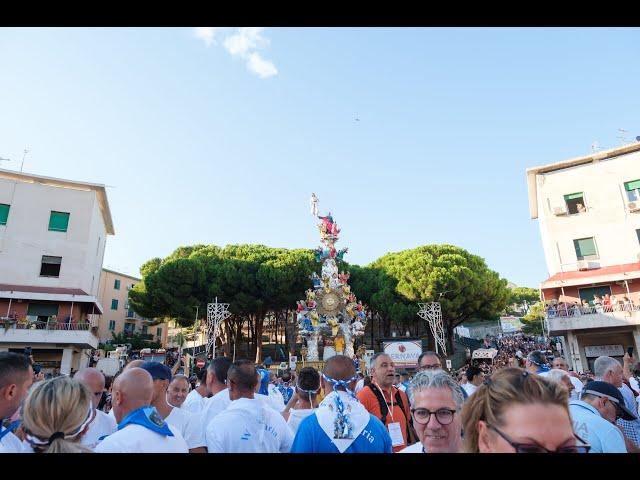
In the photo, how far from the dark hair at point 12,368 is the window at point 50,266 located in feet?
91.5

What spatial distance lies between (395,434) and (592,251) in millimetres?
25272

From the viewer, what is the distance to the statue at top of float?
29.3m

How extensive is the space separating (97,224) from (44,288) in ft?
21.3

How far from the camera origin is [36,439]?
2.19 metres

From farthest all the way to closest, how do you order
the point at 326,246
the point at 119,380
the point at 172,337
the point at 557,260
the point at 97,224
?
1. the point at 172,337
2. the point at 326,246
3. the point at 97,224
4. the point at 557,260
5. the point at 119,380

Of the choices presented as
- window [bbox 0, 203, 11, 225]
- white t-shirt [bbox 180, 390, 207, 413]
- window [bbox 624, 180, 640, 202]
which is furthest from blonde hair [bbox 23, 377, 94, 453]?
window [bbox 0, 203, 11, 225]

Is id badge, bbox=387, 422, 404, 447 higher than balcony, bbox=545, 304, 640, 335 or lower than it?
lower

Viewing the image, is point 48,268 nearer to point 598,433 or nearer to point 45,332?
point 45,332

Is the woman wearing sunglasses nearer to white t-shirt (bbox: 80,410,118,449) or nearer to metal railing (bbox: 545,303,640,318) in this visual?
white t-shirt (bbox: 80,410,118,449)

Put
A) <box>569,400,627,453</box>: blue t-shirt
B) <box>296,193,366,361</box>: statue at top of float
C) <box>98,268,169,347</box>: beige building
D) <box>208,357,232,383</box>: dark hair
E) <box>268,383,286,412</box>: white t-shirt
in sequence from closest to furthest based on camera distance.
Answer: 1. <box>569,400,627,453</box>: blue t-shirt
2. <box>208,357,232,383</box>: dark hair
3. <box>268,383,286,412</box>: white t-shirt
4. <box>296,193,366,361</box>: statue at top of float
5. <box>98,268,169,347</box>: beige building

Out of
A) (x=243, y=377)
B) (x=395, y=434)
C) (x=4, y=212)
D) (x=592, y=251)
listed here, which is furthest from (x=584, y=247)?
(x=4, y=212)

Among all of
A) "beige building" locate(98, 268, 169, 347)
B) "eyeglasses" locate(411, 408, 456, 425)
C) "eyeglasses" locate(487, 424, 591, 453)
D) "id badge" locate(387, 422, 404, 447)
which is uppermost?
"beige building" locate(98, 268, 169, 347)

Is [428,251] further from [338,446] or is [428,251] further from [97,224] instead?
[338,446]

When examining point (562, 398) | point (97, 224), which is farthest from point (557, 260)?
point (97, 224)
